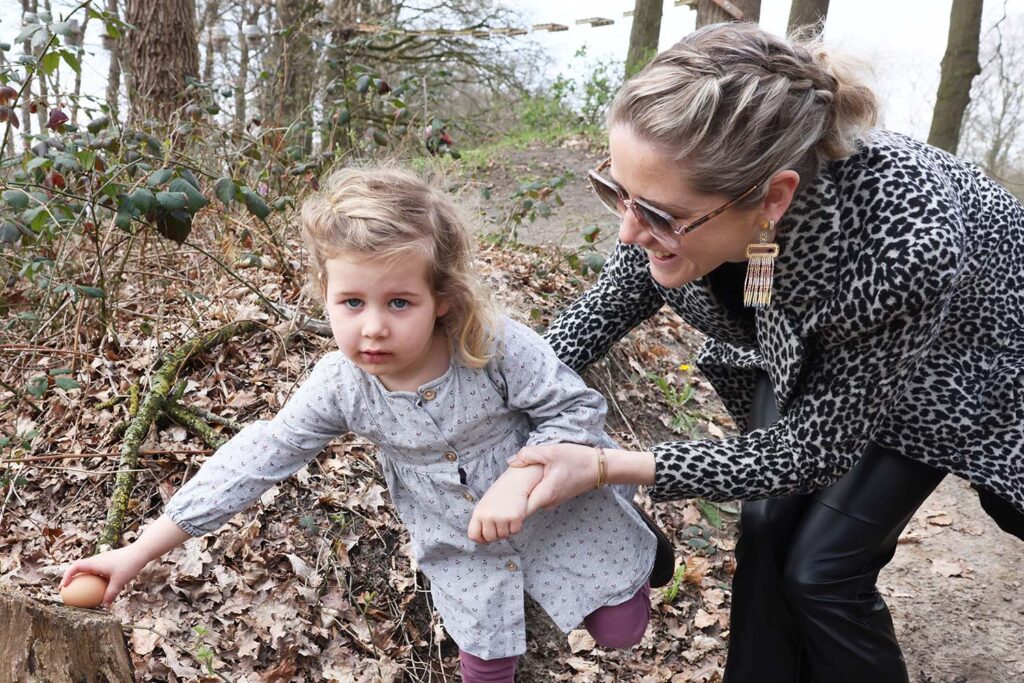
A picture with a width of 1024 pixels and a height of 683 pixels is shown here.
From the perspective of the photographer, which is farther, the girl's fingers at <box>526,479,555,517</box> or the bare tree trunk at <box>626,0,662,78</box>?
the bare tree trunk at <box>626,0,662,78</box>

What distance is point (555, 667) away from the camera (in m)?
2.87

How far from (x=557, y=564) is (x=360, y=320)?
893 mm

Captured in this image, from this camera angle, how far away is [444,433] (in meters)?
1.90

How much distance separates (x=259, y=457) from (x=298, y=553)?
1.03 meters

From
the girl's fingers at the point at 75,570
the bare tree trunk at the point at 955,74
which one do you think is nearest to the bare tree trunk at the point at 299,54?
the bare tree trunk at the point at 955,74

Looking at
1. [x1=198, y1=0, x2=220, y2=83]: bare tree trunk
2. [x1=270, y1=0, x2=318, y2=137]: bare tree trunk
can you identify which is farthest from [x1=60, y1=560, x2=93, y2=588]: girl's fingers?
[x1=198, y1=0, x2=220, y2=83]: bare tree trunk

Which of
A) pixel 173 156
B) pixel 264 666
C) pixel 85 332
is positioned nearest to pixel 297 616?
pixel 264 666

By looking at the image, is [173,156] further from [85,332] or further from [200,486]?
[200,486]

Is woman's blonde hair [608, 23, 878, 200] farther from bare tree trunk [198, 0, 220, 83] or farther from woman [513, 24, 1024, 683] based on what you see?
bare tree trunk [198, 0, 220, 83]

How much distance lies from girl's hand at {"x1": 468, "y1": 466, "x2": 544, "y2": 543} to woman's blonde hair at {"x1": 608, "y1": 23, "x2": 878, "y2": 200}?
29.0 inches

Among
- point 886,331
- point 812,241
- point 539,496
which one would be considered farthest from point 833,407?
point 539,496

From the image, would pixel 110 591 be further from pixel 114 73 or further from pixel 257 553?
pixel 114 73

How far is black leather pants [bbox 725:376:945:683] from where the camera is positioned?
206cm

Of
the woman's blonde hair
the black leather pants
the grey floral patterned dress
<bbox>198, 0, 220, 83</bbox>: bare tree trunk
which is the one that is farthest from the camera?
<bbox>198, 0, 220, 83</bbox>: bare tree trunk
